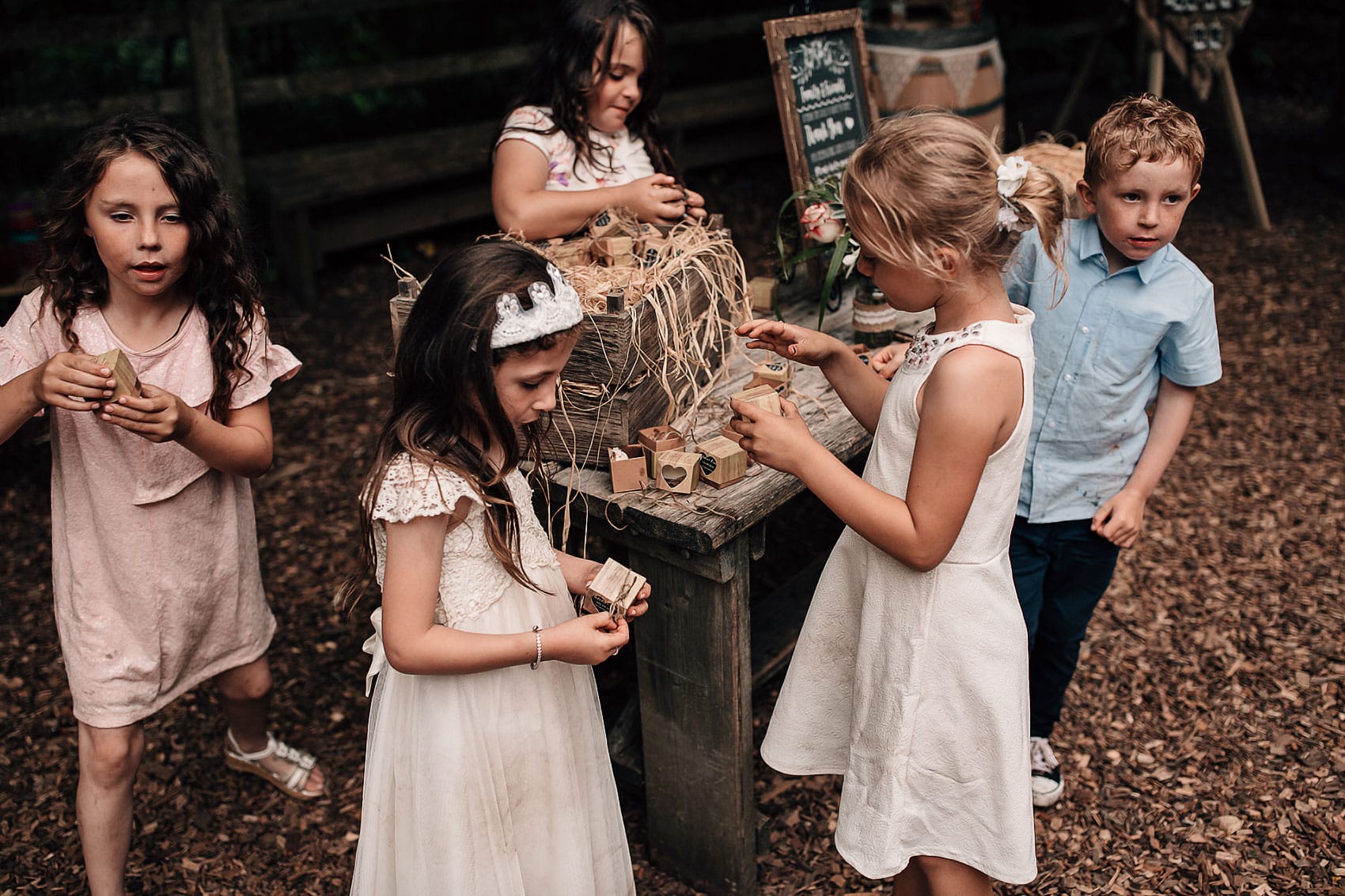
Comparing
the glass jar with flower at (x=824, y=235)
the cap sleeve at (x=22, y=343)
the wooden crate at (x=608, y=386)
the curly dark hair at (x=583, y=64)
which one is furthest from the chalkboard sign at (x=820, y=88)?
the cap sleeve at (x=22, y=343)

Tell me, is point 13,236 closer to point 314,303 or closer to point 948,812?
point 314,303

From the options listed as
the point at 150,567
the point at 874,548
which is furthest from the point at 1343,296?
the point at 150,567

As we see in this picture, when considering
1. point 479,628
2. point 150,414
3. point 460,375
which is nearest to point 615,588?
point 479,628

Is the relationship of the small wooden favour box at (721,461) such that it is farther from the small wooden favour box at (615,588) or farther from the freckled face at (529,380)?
the freckled face at (529,380)

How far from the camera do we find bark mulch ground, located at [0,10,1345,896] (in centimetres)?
273

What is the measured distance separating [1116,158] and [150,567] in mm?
Answer: 2133

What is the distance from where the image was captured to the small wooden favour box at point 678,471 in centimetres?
223

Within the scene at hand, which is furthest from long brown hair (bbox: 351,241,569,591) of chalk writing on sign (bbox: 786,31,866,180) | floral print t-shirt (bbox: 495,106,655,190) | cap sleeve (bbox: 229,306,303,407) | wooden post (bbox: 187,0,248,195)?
wooden post (bbox: 187,0,248,195)

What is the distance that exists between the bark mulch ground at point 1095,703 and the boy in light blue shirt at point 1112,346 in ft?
2.25

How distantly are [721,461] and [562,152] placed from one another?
1.17 m

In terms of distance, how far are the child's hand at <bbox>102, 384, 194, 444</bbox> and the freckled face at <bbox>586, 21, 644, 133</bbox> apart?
140cm

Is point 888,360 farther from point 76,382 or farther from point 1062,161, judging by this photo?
point 76,382

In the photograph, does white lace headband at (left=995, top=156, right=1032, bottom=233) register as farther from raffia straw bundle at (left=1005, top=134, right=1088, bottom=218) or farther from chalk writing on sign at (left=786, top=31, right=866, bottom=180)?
chalk writing on sign at (left=786, top=31, right=866, bottom=180)

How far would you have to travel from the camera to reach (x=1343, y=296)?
5.82 metres
